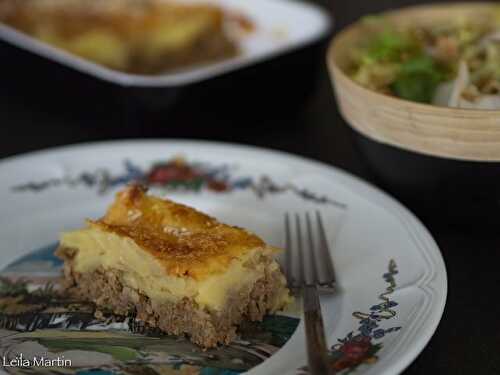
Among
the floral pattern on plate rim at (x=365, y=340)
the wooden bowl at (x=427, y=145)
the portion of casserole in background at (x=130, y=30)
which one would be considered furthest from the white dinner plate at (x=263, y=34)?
the floral pattern on plate rim at (x=365, y=340)

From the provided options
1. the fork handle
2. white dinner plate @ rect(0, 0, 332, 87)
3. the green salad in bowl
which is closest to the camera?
the fork handle

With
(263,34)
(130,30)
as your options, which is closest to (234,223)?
(130,30)

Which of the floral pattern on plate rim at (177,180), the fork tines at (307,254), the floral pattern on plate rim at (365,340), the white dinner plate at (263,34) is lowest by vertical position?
the floral pattern on plate rim at (365,340)

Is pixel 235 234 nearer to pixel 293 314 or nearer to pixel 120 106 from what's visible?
pixel 293 314

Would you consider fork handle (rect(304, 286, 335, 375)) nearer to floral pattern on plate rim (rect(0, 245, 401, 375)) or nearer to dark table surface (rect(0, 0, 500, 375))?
floral pattern on plate rim (rect(0, 245, 401, 375))

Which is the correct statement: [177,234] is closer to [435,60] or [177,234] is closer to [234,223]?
[234,223]

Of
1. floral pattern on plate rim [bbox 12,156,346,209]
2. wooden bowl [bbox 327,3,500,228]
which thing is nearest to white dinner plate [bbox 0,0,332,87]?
floral pattern on plate rim [bbox 12,156,346,209]

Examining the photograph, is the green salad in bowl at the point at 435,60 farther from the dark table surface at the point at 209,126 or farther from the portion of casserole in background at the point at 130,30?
the portion of casserole in background at the point at 130,30

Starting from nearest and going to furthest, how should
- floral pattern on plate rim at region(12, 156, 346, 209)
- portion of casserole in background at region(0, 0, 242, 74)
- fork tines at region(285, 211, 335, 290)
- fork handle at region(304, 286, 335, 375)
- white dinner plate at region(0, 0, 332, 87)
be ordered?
fork handle at region(304, 286, 335, 375) < fork tines at region(285, 211, 335, 290) < floral pattern on plate rim at region(12, 156, 346, 209) < white dinner plate at region(0, 0, 332, 87) < portion of casserole in background at region(0, 0, 242, 74)
